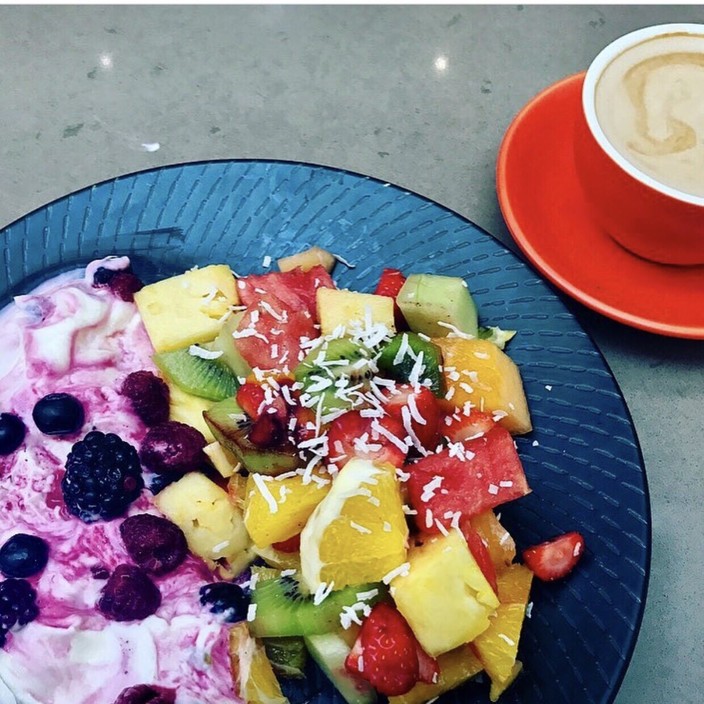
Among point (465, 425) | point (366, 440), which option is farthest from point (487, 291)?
point (366, 440)

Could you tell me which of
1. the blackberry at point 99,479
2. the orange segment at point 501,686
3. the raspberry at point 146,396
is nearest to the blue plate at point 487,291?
the orange segment at point 501,686

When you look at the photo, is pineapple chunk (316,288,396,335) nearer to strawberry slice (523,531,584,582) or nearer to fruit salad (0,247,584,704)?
fruit salad (0,247,584,704)

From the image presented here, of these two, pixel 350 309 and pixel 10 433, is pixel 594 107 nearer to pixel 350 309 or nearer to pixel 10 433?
pixel 350 309

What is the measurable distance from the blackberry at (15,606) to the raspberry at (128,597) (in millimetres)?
87

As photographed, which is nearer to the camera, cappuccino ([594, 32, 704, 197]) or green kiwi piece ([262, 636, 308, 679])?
green kiwi piece ([262, 636, 308, 679])

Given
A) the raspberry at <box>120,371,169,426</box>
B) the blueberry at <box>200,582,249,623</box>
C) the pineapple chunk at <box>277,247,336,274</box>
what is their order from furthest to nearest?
the pineapple chunk at <box>277,247,336,274</box>, the raspberry at <box>120,371,169,426</box>, the blueberry at <box>200,582,249,623</box>

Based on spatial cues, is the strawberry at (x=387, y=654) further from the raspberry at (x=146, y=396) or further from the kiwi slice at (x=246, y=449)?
the raspberry at (x=146, y=396)

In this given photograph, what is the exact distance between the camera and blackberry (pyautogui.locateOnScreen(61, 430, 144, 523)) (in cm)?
108

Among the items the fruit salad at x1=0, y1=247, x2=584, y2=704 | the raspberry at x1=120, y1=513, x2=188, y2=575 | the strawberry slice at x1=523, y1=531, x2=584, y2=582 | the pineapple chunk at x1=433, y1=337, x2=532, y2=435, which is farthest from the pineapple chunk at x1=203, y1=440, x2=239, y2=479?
the strawberry slice at x1=523, y1=531, x2=584, y2=582

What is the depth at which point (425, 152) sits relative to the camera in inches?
65.9

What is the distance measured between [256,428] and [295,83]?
1.00 meters

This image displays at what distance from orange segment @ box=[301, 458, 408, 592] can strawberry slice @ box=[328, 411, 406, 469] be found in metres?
0.06

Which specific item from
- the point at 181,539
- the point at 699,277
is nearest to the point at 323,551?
the point at 181,539

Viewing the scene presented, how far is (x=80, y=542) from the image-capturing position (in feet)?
3.59
